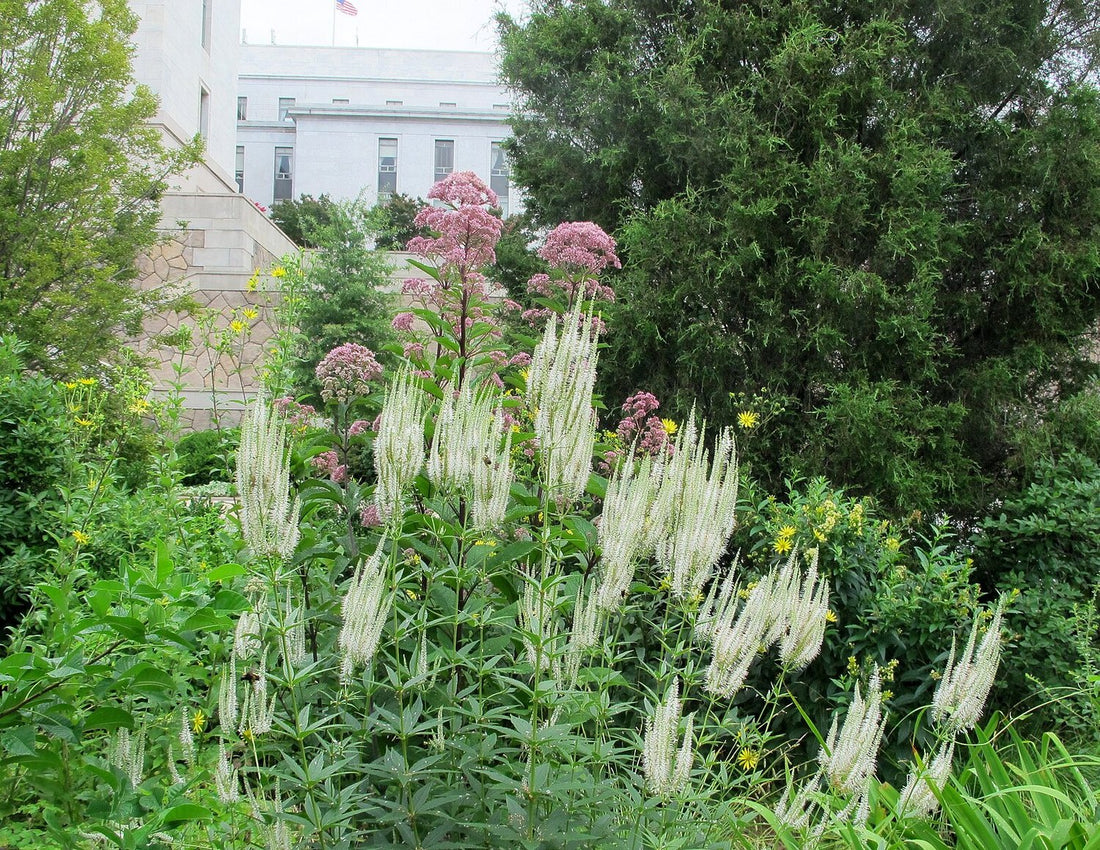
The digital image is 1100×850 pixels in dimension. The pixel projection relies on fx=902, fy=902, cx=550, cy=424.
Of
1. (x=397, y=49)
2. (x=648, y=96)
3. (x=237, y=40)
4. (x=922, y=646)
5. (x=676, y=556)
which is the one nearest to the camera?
(x=676, y=556)

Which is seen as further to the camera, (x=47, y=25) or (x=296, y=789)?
(x=47, y=25)

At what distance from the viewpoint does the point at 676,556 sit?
1.97 metres

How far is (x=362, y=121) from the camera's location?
1745 inches

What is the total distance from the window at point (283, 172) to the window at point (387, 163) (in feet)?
16.8

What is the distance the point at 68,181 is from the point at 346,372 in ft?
34.2

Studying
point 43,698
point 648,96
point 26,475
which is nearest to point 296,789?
point 43,698

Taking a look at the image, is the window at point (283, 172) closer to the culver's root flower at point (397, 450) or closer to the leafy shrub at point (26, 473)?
the leafy shrub at point (26, 473)

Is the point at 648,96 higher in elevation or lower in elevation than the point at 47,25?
lower

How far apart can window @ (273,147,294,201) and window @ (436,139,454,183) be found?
779 centimetres

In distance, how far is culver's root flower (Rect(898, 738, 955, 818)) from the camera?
189cm

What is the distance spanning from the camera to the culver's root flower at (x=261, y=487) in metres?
1.74

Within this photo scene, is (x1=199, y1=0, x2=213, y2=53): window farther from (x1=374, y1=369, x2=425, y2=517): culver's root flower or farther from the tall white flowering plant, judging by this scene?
(x1=374, y1=369, x2=425, y2=517): culver's root flower

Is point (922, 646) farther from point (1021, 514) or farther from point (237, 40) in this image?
point (237, 40)

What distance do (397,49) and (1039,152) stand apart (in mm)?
44905
